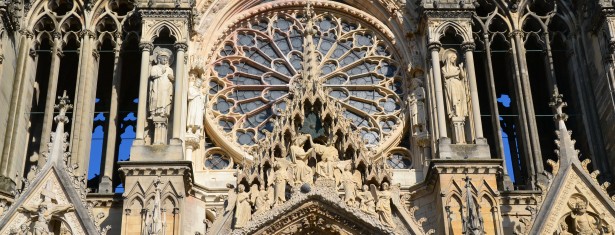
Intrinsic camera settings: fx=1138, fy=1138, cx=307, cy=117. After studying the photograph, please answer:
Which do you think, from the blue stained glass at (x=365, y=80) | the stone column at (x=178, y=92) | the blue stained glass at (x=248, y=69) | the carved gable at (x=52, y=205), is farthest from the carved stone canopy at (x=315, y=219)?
the blue stained glass at (x=248, y=69)

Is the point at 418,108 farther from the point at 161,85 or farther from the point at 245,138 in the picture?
the point at 161,85

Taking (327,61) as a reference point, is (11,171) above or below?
below

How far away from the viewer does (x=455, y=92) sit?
68.4 feet

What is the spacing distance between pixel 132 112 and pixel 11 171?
10.4 feet

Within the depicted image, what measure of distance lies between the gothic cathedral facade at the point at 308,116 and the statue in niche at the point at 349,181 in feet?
0.09

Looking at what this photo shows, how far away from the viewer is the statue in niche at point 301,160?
1934 centimetres

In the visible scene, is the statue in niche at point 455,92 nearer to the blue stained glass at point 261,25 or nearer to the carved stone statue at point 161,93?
the blue stained glass at point 261,25

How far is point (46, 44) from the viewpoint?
22.7 m

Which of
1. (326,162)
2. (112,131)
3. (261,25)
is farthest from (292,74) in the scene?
(112,131)

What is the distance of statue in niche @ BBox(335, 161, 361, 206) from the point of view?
19.0 metres

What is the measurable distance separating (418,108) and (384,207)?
10.7ft

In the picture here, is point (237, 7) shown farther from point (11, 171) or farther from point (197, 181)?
point (11, 171)

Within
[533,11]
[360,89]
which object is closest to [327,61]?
[360,89]

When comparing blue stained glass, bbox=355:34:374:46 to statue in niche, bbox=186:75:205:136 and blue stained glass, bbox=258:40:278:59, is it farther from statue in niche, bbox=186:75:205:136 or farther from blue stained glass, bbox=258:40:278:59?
statue in niche, bbox=186:75:205:136
